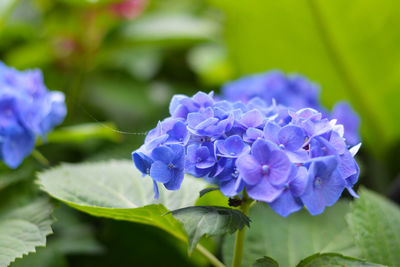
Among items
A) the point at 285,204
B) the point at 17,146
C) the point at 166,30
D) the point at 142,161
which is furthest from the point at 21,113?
the point at 166,30

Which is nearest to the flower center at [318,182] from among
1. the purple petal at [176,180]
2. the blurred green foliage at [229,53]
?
the purple petal at [176,180]

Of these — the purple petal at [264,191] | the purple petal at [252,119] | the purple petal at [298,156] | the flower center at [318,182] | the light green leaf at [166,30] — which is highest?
the purple petal at [252,119]

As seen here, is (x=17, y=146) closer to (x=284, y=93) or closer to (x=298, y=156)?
(x=298, y=156)

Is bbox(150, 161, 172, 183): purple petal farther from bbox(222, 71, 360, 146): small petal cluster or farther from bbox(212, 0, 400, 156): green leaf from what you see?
bbox(212, 0, 400, 156): green leaf

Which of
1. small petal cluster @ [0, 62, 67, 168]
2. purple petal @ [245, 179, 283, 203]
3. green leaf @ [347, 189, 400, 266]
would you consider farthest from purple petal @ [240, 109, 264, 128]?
small petal cluster @ [0, 62, 67, 168]

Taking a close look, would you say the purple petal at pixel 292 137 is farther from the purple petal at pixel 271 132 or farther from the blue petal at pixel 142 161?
the blue petal at pixel 142 161
